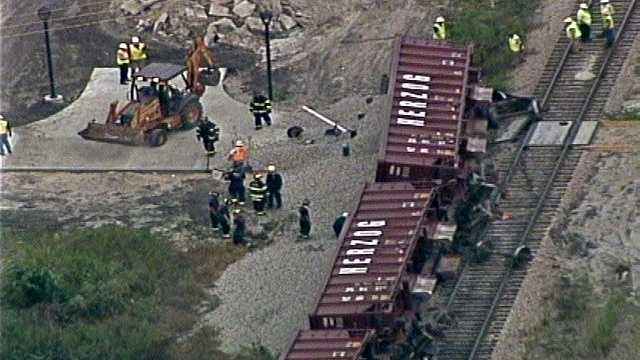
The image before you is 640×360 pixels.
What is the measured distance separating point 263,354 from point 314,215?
5482 millimetres

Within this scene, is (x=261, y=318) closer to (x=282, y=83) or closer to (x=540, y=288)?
(x=540, y=288)

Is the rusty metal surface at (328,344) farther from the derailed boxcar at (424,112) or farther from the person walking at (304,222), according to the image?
the person walking at (304,222)

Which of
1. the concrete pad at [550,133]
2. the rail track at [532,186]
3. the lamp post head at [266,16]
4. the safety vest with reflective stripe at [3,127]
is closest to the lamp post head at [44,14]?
the safety vest with reflective stripe at [3,127]

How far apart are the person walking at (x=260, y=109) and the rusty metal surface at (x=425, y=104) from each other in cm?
394

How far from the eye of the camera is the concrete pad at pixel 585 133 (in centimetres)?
4391

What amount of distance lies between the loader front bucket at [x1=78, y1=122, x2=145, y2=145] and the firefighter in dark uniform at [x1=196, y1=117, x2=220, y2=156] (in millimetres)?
1333

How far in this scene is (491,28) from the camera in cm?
4862

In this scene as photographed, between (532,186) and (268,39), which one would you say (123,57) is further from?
(532,186)

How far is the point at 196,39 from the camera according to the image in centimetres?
4966

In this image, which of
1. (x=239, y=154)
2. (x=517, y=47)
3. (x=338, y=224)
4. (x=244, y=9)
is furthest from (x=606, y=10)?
(x=338, y=224)

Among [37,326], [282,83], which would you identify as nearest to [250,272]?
[37,326]

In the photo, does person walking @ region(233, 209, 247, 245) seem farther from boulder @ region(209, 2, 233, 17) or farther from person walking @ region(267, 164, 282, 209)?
boulder @ region(209, 2, 233, 17)

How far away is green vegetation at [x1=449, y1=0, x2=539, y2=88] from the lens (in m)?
47.5

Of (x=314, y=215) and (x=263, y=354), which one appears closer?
(x=263, y=354)
